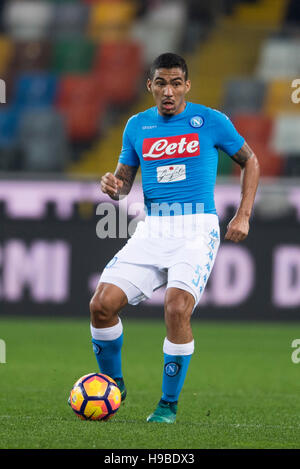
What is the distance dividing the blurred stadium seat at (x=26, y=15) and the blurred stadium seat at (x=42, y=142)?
8.93ft

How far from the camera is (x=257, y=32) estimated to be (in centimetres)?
1641

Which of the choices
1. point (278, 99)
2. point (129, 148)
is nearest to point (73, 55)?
point (278, 99)

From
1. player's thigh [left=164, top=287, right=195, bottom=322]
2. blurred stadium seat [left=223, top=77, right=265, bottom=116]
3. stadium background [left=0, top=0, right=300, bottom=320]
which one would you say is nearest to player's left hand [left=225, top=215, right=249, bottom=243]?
player's thigh [left=164, top=287, right=195, bottom=322]

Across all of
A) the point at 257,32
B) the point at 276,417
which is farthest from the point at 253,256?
the point at 276,417

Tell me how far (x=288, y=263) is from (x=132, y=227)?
194 centimetres

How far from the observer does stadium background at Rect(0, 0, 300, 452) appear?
6555 mm

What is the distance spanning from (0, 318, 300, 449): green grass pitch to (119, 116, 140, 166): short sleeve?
5.18 feet

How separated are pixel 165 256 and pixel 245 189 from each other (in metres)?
0.64

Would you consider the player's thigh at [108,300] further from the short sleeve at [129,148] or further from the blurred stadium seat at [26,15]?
the blurred stadium seat at [26,15]

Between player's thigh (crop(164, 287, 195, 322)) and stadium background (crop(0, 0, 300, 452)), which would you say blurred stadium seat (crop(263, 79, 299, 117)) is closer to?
stadium background (crop(0, 0, 300, 452))

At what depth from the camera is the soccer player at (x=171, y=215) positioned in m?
5.96

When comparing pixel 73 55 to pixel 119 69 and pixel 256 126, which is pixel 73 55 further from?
pixel 256 126

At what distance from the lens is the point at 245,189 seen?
623 centimetres

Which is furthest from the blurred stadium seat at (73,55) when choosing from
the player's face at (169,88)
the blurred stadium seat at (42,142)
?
the player's face at (169,88)
